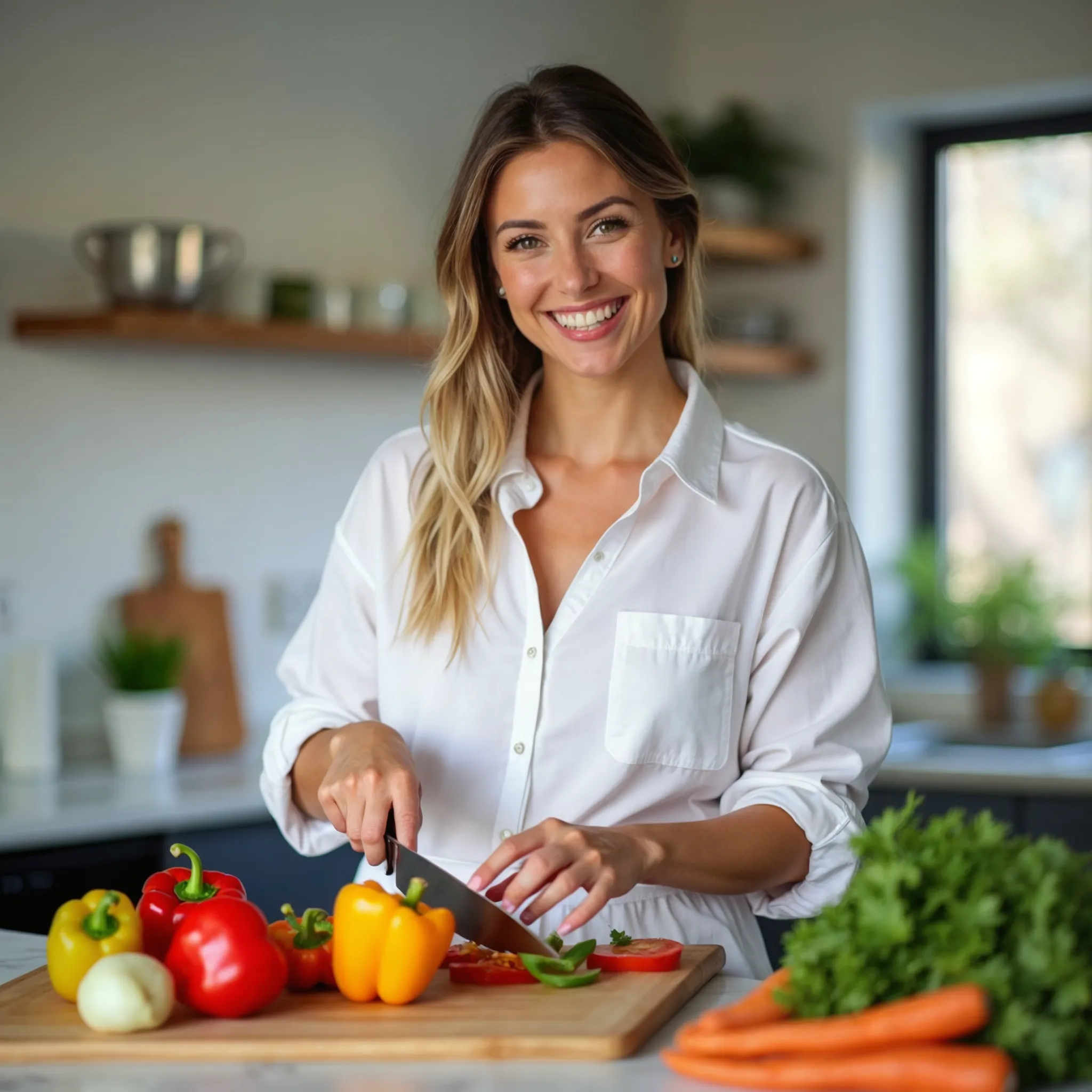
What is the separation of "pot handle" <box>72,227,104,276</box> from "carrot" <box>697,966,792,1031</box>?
7.73 feet

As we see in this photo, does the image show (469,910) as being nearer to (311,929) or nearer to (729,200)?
(311,929)

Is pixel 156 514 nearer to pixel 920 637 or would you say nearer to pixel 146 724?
pixel 146 724

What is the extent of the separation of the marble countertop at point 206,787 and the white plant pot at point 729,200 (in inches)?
59.0

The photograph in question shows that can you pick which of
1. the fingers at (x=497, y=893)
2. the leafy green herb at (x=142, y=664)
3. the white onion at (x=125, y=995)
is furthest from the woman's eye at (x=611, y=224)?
the leafy green herb at (x=142, y=664)

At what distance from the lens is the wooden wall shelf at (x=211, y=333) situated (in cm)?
315

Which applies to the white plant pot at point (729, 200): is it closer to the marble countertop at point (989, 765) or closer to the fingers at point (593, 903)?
the marble countertop at point (989, 765)

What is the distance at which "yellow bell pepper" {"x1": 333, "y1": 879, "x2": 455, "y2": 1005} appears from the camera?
1.40m

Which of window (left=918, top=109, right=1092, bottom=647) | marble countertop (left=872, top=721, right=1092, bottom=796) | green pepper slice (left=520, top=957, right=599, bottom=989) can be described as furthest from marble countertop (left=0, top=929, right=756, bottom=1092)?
window (left=918, top=109, right=1092, bottom=647)

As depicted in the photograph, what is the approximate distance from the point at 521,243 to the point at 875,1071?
1.04 meters

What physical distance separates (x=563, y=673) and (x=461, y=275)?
1.72 ft

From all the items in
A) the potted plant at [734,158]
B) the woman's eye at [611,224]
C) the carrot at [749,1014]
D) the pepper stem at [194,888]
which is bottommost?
the carrot at [749,1014]

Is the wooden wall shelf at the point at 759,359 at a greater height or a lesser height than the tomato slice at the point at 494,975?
greater

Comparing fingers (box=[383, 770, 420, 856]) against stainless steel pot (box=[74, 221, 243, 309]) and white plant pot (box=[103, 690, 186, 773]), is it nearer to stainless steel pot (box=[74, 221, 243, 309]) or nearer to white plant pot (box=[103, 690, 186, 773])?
white plant pot (box=[103, 690, 186, 773])

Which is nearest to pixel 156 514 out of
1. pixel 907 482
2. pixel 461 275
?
pixel 461 275
